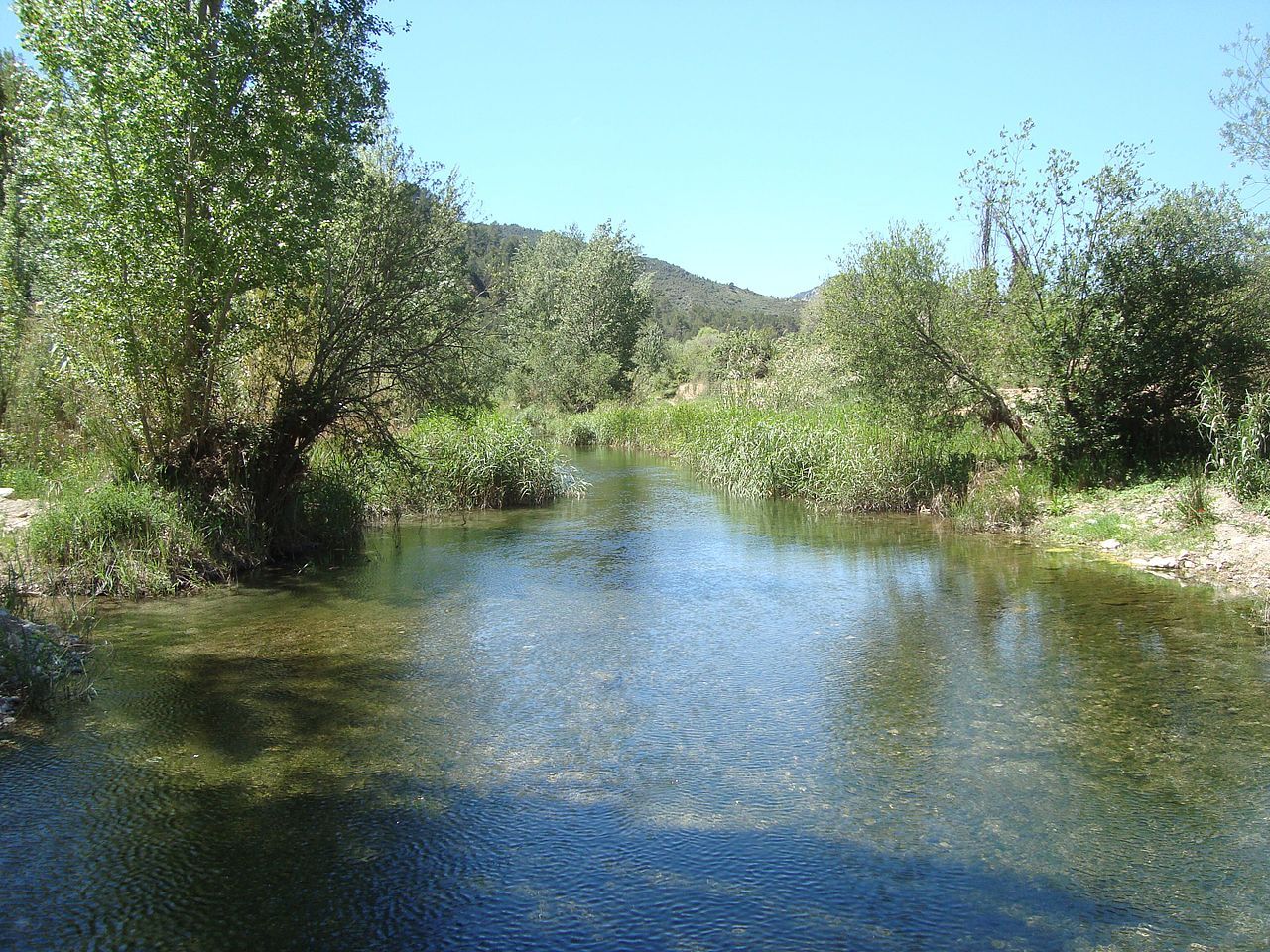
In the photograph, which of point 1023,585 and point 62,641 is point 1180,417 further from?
point 62,641

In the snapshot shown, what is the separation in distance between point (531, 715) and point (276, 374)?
6927 mm

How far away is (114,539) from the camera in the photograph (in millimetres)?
9820

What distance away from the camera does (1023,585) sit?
1084 cm

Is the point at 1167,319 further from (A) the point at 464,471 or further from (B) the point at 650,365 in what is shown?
(B) the point at 650,365

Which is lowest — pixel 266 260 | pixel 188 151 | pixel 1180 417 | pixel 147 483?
pixel 147 483

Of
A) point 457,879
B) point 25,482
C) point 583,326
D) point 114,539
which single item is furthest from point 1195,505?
point 583,326

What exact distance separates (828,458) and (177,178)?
480 inches

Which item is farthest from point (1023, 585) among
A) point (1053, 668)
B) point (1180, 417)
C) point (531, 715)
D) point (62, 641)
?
point (62, 641)

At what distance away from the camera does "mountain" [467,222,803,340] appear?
91.4 m

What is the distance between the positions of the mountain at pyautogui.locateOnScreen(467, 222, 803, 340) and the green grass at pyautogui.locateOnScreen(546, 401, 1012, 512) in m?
52.7

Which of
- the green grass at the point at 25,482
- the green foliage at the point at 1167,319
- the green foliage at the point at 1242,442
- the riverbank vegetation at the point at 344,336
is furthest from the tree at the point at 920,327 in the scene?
the green grass at the point at 25,482

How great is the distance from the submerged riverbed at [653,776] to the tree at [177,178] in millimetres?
2619

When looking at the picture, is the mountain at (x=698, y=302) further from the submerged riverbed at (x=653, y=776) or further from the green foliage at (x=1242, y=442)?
the submerged riverbed at (x=653, y=776)

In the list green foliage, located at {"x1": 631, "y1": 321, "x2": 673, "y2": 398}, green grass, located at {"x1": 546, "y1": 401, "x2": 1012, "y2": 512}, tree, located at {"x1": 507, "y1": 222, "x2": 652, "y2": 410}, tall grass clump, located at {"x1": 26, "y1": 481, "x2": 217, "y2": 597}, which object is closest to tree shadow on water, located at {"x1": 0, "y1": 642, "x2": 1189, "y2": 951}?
tall grass clump, located at {"x1": 26, "y1": 481, "x2": 217, "y2": 597}
